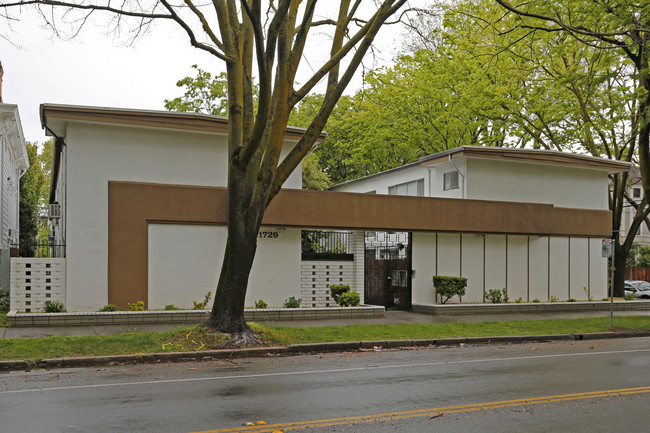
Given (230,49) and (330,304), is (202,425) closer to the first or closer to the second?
(230,49)

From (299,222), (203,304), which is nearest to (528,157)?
(299,222)

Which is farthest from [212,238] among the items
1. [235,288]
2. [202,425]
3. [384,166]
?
[384,166]

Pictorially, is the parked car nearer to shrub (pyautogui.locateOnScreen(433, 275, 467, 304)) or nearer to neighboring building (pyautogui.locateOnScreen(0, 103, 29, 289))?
shrub (pyautogui.locateOnScreen(433, 275, 467, 304))

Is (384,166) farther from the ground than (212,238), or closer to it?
farther from the ground

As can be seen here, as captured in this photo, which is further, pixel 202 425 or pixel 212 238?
pixel 212 238

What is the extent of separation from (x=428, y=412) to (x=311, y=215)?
41.8 ft

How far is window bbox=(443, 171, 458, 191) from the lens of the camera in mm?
24828

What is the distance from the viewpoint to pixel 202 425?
23.1 feet

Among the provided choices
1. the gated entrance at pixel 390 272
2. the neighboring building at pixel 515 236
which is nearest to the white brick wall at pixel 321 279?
the gated entrance at pixel 390 272

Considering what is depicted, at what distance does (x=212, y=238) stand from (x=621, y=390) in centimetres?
1290

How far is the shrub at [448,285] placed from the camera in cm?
2206

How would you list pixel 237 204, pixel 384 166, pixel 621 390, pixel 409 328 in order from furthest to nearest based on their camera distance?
1. pixel 384 166
2. pixel 409 328
3. pixel 237 204
4. pixel 621 390

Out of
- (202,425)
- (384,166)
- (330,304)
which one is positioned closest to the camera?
(202,425)

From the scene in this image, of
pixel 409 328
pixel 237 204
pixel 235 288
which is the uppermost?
pixel 237 204
